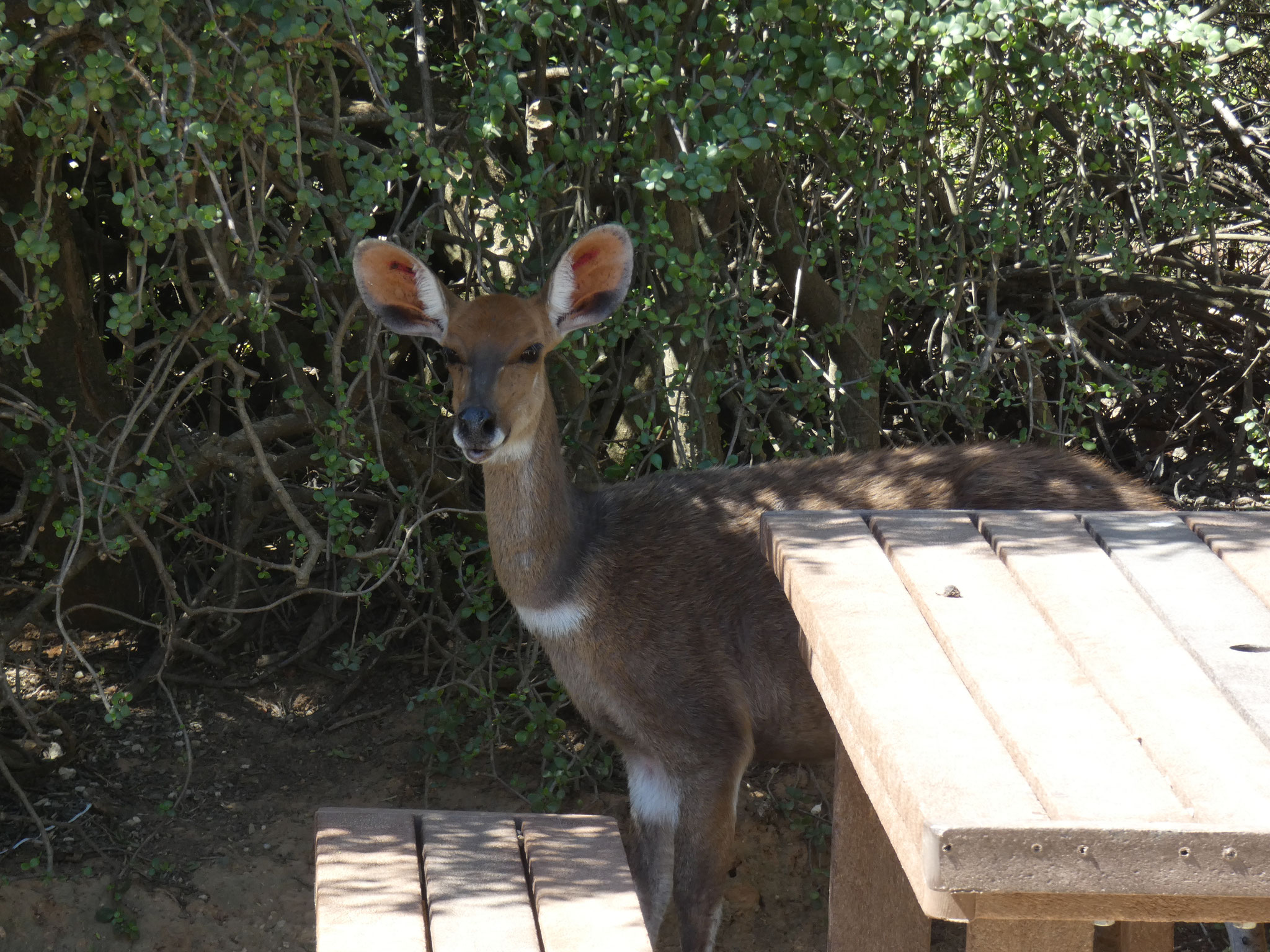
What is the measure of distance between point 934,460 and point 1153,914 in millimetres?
2524

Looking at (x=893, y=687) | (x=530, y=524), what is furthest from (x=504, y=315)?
(x=893, y=687)

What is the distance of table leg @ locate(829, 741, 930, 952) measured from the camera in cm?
349

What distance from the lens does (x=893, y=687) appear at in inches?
87.6

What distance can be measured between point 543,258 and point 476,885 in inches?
94.2

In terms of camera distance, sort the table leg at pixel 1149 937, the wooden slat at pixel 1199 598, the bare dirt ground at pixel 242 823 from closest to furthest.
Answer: the wooden slat at pixel 1199 598 → the table leg at pixel 1149 937 → the bare dirt ground at pixel 242 823

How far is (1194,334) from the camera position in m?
6.50

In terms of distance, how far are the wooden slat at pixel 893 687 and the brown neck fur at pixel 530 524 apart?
1.21 meters

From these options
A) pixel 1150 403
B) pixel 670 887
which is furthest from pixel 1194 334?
pixel 670 887

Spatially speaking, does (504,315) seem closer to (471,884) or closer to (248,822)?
(471,884)

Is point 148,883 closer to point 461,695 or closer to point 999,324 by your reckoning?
point 461,695

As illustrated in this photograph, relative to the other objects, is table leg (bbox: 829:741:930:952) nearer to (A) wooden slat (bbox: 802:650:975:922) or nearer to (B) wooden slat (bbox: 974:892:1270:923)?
(A) wooden slat (bbox: 802:650:975:922)

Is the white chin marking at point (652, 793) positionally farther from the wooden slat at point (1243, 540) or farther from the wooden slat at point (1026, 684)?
the wooden slat at point (1243, 540)

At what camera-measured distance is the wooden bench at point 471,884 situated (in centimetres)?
285

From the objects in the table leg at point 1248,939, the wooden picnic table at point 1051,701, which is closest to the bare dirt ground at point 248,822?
the table leg at point 1248,939
